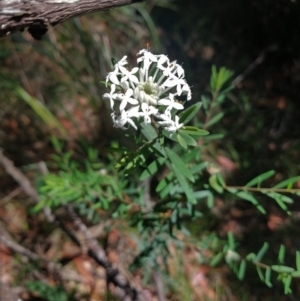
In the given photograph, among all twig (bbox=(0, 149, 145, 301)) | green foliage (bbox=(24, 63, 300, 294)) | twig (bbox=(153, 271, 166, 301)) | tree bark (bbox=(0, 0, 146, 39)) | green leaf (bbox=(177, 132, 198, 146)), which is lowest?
twig (bbox=(153, 271, 166, 301))

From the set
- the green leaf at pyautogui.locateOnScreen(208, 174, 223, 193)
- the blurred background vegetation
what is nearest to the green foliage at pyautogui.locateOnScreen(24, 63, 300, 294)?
the green leaf at pyautogui.locateOnScreen(208, 174, 223, 193)

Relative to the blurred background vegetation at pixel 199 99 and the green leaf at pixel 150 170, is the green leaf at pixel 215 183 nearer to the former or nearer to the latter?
the green leaf at pixel 150 170

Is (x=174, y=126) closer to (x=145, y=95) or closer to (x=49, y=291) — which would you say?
(x=145, y=95)

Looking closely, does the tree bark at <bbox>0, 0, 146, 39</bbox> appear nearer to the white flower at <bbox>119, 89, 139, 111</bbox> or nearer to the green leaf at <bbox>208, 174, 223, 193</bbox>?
the white flower at <bbox>119, 89, 139, 111</bbox>

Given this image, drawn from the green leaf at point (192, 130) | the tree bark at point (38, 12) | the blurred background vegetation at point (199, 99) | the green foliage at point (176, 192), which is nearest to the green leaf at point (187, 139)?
the green leaf at point (192, 130)

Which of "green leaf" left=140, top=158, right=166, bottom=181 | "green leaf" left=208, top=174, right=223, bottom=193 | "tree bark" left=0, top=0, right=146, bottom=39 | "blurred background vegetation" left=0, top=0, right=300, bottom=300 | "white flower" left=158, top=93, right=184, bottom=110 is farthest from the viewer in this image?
"blurred background vegetation" left=0, top=0, right=300, bottom=300

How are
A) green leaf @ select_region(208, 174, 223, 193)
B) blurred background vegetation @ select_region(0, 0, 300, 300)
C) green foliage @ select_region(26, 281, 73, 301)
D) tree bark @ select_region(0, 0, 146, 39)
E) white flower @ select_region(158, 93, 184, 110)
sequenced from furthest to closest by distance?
blurred background vegetation @ select_region(0, 0, 300, 300) < green foliage @ select_region(26, 281, 73, 301) < green leaf @ select_region(208, 174, 223, 193) < white flower @ select_region(158, 93, 184, 110) < tree bark @ select_region(0, 0, 146, 39)

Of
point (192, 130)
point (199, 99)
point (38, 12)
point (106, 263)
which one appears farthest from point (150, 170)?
point (199, 99)

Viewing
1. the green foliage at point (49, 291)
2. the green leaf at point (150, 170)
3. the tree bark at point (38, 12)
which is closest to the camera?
the tree bark at point (38, 12)
